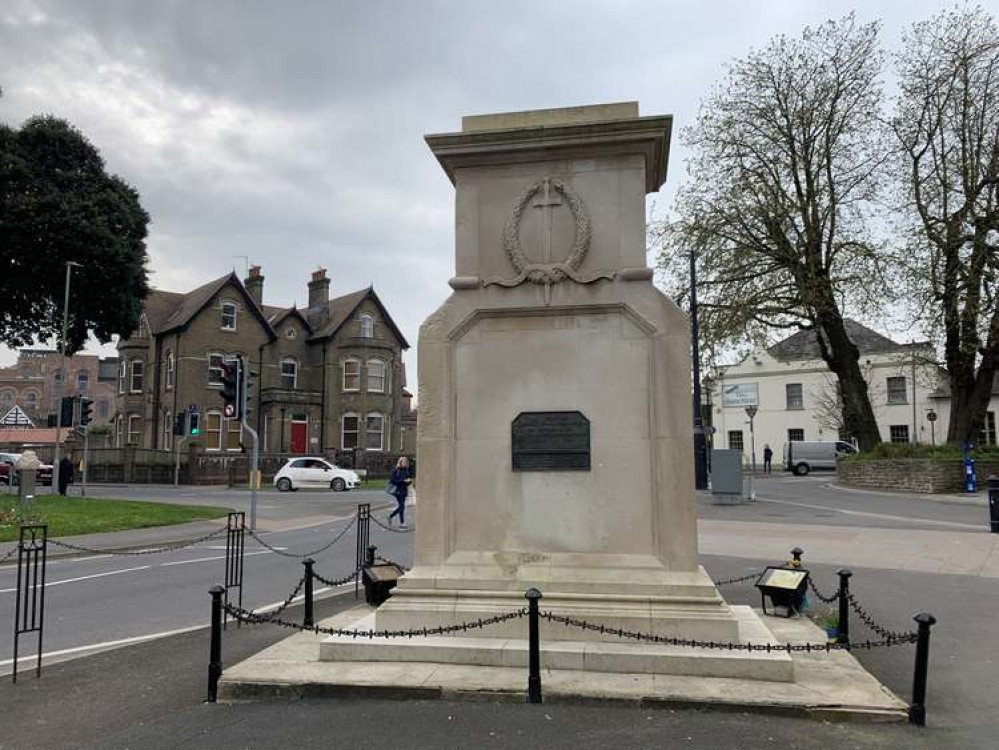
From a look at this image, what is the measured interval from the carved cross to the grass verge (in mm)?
15895

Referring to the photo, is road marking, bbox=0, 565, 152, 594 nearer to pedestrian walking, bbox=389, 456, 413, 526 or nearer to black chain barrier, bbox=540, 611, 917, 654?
pedestrian walking, bbox=389, 456, 413, 526

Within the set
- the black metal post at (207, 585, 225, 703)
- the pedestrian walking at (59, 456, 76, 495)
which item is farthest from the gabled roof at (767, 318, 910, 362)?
the black metal post at (207, 585, 225, 703)

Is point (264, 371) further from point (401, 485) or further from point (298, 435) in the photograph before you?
point (401, 485)

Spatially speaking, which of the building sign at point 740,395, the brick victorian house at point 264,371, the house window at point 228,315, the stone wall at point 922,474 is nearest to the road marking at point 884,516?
the stone wall at point 922,474

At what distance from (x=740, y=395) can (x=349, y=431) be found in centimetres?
3409

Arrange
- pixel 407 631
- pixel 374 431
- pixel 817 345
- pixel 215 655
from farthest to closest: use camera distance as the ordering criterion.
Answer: pixel 817 345, pixel 374 431, pixel 407 631, pixel 215 655

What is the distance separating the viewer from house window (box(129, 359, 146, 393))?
5188 cm

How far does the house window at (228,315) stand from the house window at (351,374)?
8174mm

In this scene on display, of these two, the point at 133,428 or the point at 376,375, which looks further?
the point at 376,375

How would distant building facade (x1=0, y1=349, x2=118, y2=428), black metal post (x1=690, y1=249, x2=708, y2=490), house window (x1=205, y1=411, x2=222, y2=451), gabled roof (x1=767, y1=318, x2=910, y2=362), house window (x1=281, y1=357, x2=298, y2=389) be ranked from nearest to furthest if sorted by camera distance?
black metal post (x1=690, y1=249, x2=708, y2=490)
house window (x1=205, y1=411, x2=222, y2=451)
house window (x1=281, y1=357, x2=298, y2=389)
gabled roof (x1=767, y1=318, x2=910, y2=362)
distant building facade (x1=0, y1=349, x2=118, y2=428)

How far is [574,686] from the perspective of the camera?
5.56 meters

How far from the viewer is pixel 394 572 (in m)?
8.59

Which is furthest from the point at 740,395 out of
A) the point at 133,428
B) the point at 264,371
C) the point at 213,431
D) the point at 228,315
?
the point at 133,428

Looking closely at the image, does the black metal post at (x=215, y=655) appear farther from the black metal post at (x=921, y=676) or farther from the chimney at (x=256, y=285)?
the chimney at (x=256, y=285)
